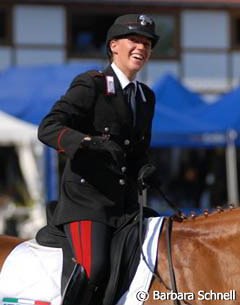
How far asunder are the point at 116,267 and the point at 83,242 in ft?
0.67

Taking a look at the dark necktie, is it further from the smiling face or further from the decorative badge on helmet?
the decorative badge on helmet

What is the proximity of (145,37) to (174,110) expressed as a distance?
30.1 feet

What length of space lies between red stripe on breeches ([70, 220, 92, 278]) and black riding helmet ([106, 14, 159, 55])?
3.19ft

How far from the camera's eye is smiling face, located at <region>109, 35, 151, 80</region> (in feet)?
13.3

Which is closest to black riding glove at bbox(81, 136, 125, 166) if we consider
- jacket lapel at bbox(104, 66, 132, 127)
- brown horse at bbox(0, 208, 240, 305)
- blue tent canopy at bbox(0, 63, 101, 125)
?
jacket lapel at bbox(104, 66, 132, 127)

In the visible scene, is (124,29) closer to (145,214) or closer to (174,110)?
(145,214)

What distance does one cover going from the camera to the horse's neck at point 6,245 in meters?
4.19

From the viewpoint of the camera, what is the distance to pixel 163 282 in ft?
12.6

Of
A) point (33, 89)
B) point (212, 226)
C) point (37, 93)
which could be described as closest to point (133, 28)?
point (212, 226)

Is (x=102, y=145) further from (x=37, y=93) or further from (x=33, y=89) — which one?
(x=33, y=89)

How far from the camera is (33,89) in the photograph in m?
13.0

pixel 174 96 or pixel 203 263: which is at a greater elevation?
pixel 203 263

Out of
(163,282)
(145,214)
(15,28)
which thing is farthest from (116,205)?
(15,28)

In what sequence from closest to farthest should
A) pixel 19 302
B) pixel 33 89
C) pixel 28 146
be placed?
pixel 19 302, pixel 33 89, pixel 28 146
